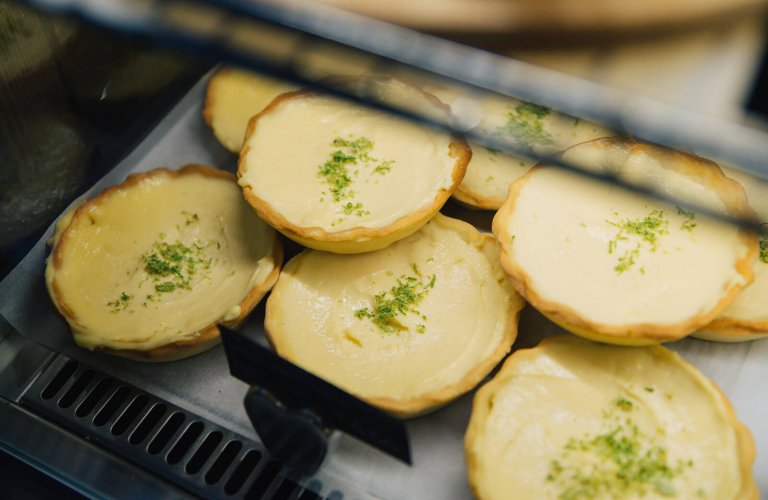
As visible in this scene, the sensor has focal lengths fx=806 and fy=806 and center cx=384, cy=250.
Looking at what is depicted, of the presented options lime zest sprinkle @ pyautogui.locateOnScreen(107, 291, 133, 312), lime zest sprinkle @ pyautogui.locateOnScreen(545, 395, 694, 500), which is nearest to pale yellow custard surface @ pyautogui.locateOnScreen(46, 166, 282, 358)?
lime zest sprinkle @ pyautogui.locateOnScreen(107, 291, 133, 312)

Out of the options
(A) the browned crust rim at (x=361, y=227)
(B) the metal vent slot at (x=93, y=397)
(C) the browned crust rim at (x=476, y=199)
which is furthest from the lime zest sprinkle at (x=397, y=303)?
(B) the metal vent slot at (x=93, y=397)

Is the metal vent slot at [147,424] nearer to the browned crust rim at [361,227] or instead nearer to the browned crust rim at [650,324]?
the browned crust rim at [361,227]

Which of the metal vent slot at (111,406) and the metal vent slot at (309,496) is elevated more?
the metal vent slot at (309,496)

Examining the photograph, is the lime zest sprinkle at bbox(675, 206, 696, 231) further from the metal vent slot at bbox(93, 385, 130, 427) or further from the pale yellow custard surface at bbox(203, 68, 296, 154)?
the metal vent slot at bbox(93, 385, 130, 427)

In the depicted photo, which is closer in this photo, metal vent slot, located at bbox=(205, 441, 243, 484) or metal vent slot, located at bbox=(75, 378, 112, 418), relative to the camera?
metal vent slot, located at bbox=(205, 441, 243, 484)

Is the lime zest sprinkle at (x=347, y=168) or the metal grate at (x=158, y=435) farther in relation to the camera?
the lime zest sprinkle at (x=347, y=168)

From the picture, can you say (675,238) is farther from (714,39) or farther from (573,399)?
(714,39)
